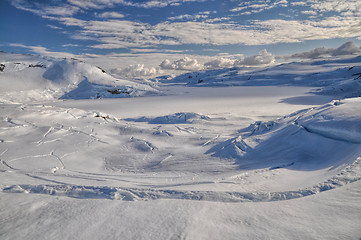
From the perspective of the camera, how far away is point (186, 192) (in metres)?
2.48

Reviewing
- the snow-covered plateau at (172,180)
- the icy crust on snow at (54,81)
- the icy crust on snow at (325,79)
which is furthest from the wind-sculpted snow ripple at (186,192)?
the icy crust on snow at (54,81)

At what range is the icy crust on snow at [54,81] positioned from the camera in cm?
2812

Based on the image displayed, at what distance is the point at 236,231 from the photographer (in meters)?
1.71

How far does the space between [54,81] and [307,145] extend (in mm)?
38864

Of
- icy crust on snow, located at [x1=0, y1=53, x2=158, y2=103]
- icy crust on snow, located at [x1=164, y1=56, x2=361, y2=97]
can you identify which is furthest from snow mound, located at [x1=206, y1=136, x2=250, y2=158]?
icy crust on snow, located at [x1=0, y1=53, x2=158, y2=103]

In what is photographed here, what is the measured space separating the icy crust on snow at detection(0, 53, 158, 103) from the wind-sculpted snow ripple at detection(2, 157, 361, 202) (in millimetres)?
29173

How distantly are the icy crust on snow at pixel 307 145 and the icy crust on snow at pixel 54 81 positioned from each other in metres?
30.1

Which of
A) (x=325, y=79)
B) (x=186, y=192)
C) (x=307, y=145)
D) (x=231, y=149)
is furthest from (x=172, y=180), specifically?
(x=325, y=79)

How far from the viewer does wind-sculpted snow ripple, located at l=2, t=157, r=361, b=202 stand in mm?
2281

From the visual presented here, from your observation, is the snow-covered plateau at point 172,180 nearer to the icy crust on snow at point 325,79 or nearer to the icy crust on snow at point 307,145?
the icy crust on snow at point 307,145

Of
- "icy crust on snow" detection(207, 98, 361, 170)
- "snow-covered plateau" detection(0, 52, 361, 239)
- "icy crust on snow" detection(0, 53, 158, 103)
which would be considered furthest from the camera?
"icy crust on snow" detection(0, 53, 158, 103)

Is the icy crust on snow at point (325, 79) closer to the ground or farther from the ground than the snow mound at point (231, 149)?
farther from the ground

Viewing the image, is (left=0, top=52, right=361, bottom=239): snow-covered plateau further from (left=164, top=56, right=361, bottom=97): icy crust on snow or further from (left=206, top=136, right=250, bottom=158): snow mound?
(left=164, top=56, right=361, bottom=97): icy crust on snow

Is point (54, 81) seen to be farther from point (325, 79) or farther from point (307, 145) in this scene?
point (325, 79)
